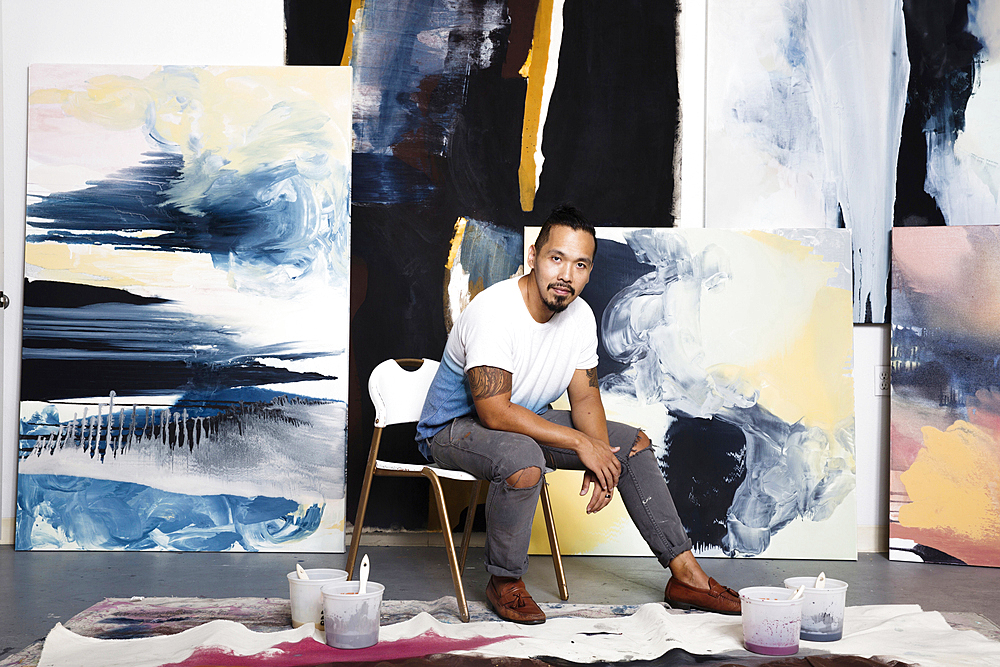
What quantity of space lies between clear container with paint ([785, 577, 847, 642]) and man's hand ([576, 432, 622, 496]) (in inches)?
22.0

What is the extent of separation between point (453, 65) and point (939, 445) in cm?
244

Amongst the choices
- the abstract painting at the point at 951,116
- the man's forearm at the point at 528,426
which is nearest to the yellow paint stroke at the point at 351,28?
the man's forearm at the point at 528,426

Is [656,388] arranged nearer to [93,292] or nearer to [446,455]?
[446,455]

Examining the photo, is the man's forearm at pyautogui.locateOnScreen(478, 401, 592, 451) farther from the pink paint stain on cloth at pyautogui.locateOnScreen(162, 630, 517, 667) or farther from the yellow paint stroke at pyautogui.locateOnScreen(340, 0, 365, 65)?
the yellow paint stroke at pyautogui.locateOnScreen(340, 0, 365, 65)

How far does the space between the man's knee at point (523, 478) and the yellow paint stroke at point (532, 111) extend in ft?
4.49

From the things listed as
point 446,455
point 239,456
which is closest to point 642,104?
point 446,455

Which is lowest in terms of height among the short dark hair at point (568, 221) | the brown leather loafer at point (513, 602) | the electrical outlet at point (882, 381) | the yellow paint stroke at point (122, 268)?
the brown leather loafer at point (513, 602)

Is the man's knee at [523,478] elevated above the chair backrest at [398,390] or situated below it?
below

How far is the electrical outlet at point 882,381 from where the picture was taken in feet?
10.4

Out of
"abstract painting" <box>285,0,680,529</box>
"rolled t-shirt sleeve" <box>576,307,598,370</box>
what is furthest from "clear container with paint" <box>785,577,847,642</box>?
"abstract painting" <box>285,0,680,529</box>

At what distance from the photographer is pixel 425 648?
6.12 ft

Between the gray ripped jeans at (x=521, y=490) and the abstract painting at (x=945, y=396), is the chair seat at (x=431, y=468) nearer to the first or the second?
the gray ripped jeans at (x=521, y=490)

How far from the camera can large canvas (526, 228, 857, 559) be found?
3021 mm

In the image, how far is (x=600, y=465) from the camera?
225 cm
